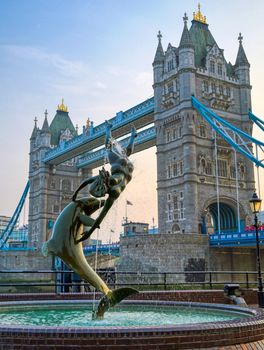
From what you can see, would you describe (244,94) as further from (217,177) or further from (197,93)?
(217,177)

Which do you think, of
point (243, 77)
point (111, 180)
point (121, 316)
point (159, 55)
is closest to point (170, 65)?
point (159, 55)

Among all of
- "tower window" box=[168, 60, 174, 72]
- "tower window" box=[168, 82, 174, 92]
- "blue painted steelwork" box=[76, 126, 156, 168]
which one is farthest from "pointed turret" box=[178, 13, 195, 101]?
"blue painted steelwork" box=[76, 126, 156, 168]

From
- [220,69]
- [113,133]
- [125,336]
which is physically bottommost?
[125,336]

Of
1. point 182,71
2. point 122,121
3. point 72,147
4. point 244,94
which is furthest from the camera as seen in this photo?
point 72,147

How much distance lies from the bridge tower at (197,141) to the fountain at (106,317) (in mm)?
28750

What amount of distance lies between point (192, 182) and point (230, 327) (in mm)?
33631

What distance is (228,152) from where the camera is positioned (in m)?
42.5

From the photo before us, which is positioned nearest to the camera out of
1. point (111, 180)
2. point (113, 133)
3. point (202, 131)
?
point (111, 180)

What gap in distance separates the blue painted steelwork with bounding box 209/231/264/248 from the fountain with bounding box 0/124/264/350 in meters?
20.1

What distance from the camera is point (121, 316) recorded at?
800 centimetres

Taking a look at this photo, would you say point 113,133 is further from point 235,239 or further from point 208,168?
point 235,239

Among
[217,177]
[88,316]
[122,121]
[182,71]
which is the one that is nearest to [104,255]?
[122,121]

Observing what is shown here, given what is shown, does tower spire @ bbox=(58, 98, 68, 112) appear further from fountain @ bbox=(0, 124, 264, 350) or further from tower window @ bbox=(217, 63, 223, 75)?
fountain @ bbox=(0, 124, 264, 350)

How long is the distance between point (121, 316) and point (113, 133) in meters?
47.2
